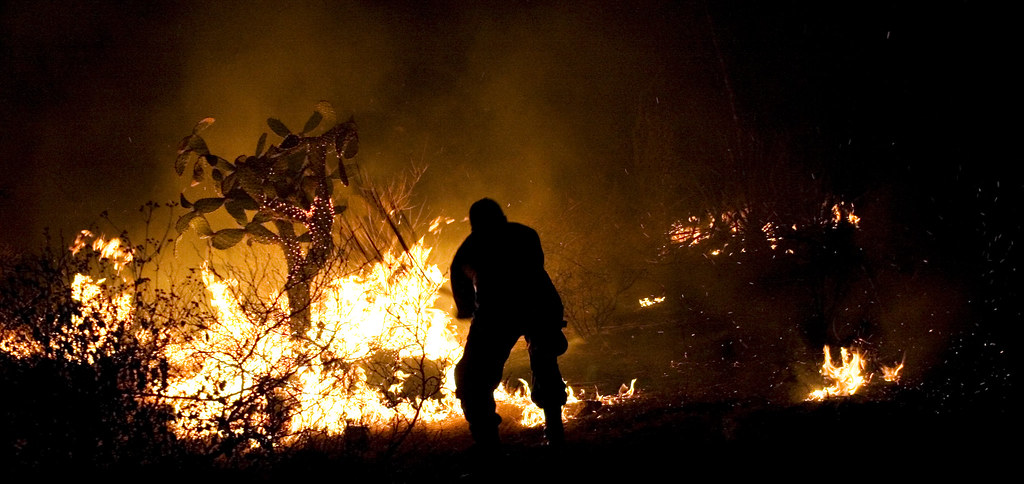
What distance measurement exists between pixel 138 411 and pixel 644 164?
9.46 meters

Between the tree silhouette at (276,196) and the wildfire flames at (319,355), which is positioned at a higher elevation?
the tree silhouette at (276,196)

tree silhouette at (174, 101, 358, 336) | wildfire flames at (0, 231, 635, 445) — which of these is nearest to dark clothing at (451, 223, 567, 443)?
wildfire flames at (0, 231, 635, 445)

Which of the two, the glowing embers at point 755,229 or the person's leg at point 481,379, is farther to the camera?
the glowing embers at point 755,229

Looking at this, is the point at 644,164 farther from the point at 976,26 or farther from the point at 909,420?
the point at 909,420

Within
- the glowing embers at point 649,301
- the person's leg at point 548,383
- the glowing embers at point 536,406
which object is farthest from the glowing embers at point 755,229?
the person's leg at point 548,383

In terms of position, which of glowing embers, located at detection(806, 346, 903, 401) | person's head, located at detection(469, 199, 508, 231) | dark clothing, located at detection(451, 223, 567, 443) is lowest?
glowing embers, located at detection(806, 346, 903, 401)

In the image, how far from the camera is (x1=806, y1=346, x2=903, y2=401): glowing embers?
5023mm

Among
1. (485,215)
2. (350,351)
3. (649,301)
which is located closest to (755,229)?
(649,301)

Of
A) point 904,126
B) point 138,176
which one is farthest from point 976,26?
point 138,176

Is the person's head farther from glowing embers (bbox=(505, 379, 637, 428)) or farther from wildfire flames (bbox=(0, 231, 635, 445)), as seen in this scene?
glowing embers (bbox=(505, 379, 637, 428))

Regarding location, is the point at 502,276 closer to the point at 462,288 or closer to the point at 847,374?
the point at 462,288

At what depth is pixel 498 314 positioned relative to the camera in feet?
13.1

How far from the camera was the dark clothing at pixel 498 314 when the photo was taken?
3965 mm

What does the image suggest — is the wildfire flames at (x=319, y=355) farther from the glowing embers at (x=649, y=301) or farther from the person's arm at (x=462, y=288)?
the glowing embers at (x=649, y=301)
